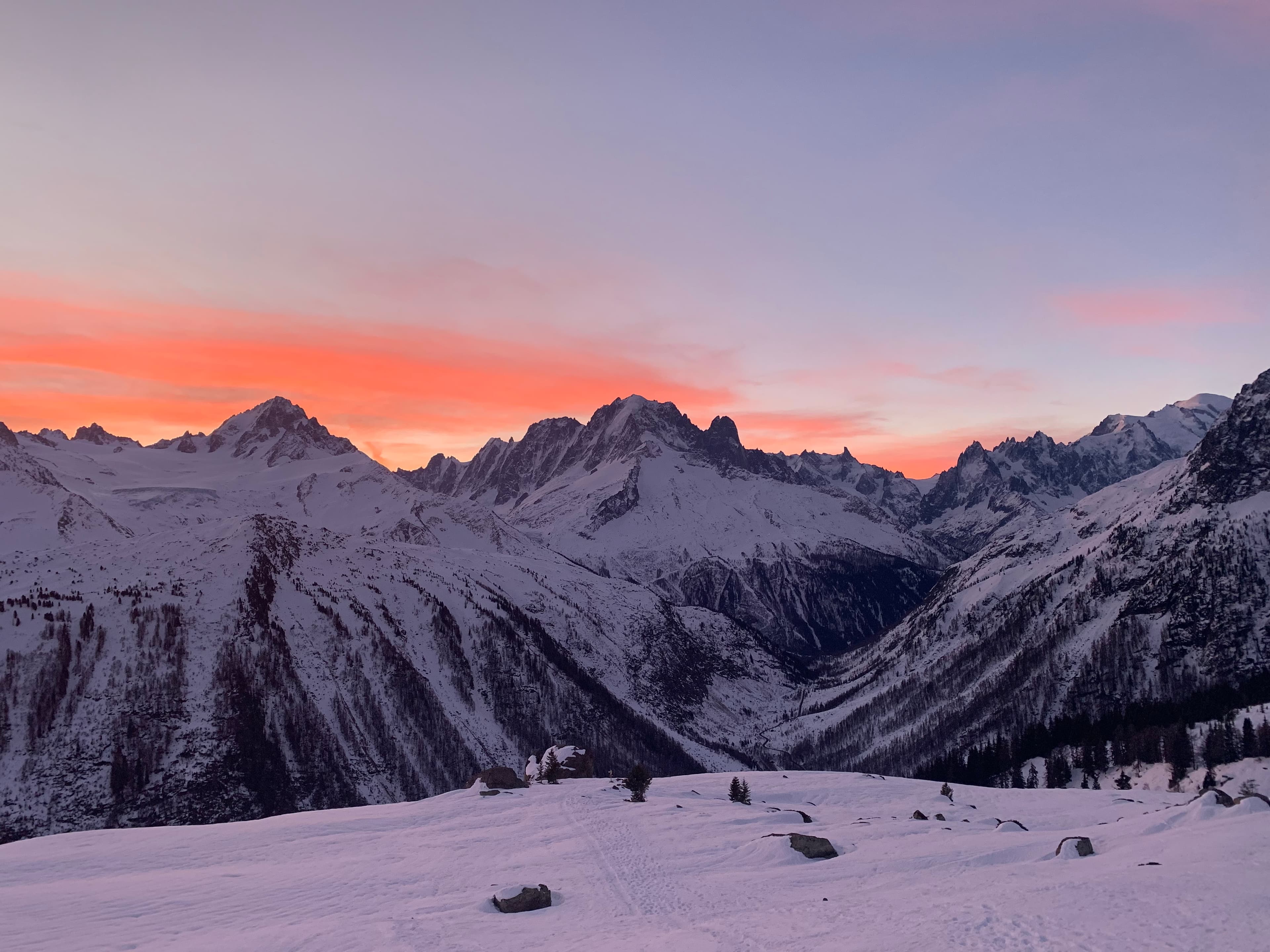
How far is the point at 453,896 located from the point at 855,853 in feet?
71.8

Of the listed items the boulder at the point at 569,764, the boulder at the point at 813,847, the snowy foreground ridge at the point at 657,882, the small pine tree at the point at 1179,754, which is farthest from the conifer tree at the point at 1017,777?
the boulder at the point at 813,847

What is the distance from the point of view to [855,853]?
1800 inches

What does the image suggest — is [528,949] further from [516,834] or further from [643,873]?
[516,834]

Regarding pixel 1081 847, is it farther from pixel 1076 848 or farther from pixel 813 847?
pixel 813 847

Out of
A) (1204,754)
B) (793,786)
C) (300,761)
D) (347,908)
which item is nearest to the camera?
(347,908)

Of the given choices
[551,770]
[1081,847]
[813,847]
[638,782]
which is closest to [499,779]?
Result: [551,770]

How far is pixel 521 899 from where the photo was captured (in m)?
37.8

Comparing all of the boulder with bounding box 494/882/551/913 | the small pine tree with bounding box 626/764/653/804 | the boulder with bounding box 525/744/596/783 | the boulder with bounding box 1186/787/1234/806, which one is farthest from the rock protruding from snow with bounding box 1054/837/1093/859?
the boulder with bounding box 525/744/596/783

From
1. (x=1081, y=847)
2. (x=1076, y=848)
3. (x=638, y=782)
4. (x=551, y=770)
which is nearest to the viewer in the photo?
(x=1081, y=847)

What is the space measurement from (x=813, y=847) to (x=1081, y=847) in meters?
13.3

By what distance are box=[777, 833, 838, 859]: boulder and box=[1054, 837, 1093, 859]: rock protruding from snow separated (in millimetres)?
11275

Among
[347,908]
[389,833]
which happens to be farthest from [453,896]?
[389,833]

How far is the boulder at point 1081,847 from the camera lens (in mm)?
40375

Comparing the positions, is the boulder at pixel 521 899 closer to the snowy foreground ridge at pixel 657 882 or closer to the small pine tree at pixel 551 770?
the snowy foreground ridge at pixel 657 882
